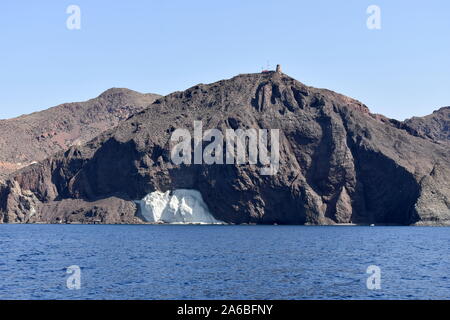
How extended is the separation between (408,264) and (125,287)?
36.1 m

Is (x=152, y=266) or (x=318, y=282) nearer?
(x=318, y=282)

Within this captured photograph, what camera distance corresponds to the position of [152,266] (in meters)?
70.2

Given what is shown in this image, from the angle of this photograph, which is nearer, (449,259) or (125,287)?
(125,287)

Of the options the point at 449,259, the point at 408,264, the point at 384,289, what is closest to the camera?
the point at 384,289

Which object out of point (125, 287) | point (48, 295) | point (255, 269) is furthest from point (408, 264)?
point (48, 295)
